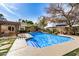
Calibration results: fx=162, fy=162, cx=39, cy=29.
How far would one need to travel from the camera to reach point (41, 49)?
2094 mm

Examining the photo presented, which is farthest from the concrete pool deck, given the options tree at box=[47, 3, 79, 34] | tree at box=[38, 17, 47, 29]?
tree at box=[38, 17, 47, 29]

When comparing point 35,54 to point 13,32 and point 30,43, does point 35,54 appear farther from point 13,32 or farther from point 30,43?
point 13,32

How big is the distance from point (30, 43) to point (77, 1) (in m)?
0.82

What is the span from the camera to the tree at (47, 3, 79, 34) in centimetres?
213

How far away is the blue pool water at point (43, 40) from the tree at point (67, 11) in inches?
7.8

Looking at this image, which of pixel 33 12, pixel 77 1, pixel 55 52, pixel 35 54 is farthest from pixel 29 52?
pixel 77 1

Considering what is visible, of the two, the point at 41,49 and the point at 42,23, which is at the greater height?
the point at 42,23

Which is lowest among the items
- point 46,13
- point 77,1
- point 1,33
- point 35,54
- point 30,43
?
point 35,54

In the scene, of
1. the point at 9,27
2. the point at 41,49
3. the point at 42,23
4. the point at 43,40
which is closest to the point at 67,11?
Result: the point at 42,23

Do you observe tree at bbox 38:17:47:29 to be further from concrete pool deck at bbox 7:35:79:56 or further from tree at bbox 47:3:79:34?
concrete pool deck at bbox 7:35:79:56

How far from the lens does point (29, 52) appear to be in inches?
81.7

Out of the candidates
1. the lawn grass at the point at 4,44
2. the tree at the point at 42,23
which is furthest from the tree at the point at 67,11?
the lawn grass at the point at 4,44

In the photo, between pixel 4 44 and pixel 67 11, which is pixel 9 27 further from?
pixel 67 11

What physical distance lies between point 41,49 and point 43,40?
0.12m
